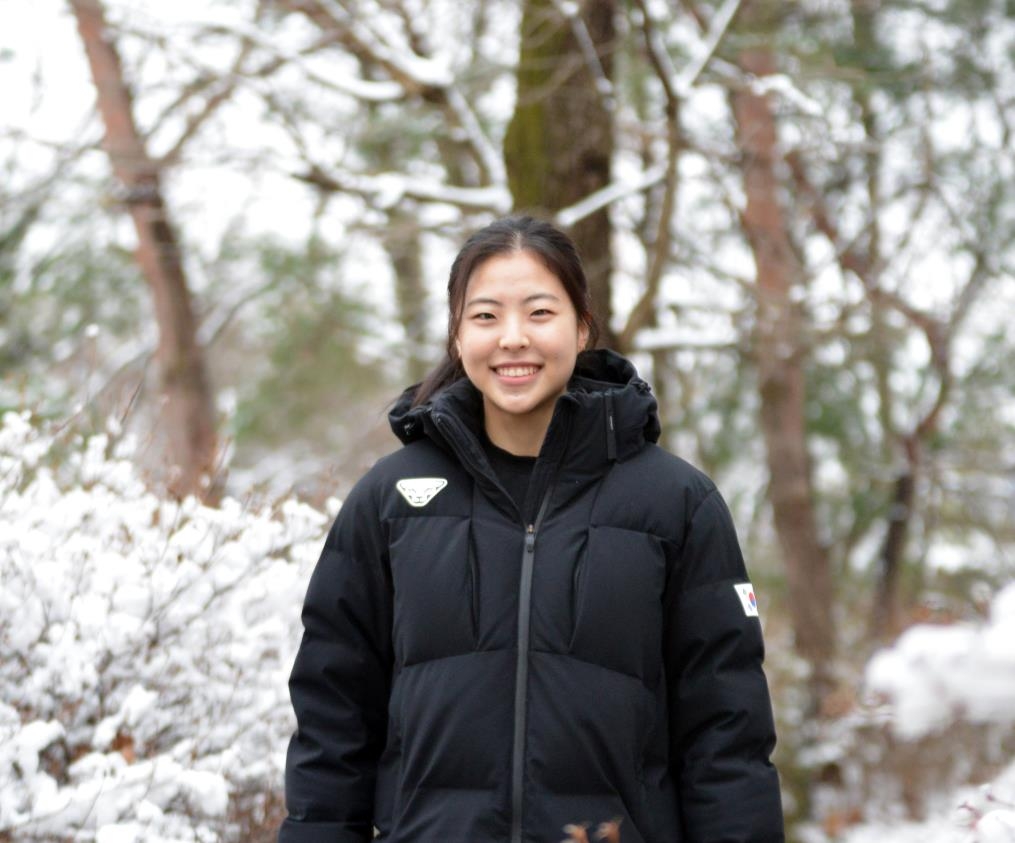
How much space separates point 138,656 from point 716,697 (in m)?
1.63

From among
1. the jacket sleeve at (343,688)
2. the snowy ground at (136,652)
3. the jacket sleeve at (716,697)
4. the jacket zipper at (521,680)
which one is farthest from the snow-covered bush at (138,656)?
the jacket sleeve at (716,697)

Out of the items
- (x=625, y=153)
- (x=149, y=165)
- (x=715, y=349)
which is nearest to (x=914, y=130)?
(x=625, y=153)

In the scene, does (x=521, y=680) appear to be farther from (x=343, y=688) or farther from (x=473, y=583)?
(x=343, y=688)

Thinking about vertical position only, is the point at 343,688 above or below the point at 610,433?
below

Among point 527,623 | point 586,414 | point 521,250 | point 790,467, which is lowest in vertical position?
point 527,623

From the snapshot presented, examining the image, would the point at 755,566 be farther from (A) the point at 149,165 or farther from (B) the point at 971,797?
(B) the point at 971,797

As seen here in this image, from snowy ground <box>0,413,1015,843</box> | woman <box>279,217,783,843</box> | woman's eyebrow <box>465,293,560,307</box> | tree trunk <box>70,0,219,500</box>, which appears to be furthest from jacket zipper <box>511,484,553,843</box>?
tree trunk <box>70,0,219,500</box>

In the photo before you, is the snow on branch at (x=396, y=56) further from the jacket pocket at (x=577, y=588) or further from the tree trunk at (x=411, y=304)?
the jacket pocket at (x=577, y=588)

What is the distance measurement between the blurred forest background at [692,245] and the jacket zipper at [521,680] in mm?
3793

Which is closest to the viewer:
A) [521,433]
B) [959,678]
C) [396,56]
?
[959,678]

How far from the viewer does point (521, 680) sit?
1.95 meters

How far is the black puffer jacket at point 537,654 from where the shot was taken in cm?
194

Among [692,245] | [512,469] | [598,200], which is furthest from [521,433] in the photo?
[692,245]

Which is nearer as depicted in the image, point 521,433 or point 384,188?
point 521,433
